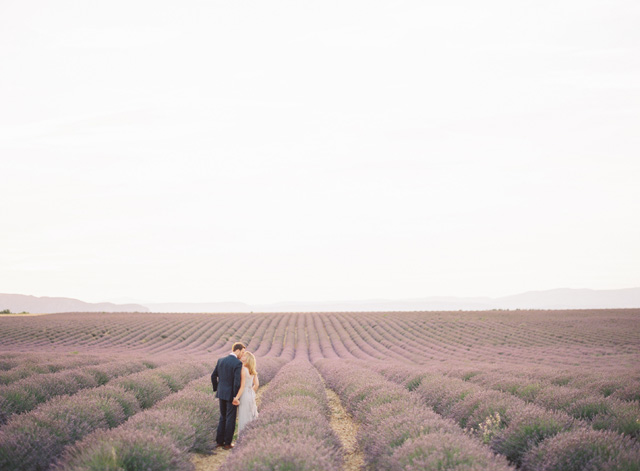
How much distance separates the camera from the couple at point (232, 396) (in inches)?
269

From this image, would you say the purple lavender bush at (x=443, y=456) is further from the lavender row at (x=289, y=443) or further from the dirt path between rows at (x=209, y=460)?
the dirt path between rows at (x=209, y=460)

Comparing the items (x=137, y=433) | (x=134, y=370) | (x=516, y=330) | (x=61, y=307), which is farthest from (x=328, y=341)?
(x=61, y=307)

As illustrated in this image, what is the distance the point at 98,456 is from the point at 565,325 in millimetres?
35941

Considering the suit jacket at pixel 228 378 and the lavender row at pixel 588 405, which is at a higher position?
the suit jacket at pixel 228 378

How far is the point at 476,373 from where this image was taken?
1143 cm

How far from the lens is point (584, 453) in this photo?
412 cm

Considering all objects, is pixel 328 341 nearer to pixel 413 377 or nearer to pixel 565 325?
pixel 565 325

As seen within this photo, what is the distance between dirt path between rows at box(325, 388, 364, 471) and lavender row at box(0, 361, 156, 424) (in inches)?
198

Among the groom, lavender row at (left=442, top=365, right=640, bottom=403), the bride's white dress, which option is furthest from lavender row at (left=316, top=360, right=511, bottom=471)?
lavender row at (left=442, top=365, right=640, bottom=403)

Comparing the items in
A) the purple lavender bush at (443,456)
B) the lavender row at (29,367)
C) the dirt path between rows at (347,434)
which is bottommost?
the dirt path between rows at (347,434)

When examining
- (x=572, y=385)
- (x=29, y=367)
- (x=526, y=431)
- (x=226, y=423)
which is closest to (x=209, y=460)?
(x=226, y=423)

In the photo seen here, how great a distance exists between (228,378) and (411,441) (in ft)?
11.7

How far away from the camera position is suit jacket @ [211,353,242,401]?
6.89 metres

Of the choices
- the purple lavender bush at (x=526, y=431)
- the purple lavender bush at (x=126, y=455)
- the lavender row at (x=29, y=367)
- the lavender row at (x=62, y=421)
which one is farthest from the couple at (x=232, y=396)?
the lavender row at (x=29, y=367)
